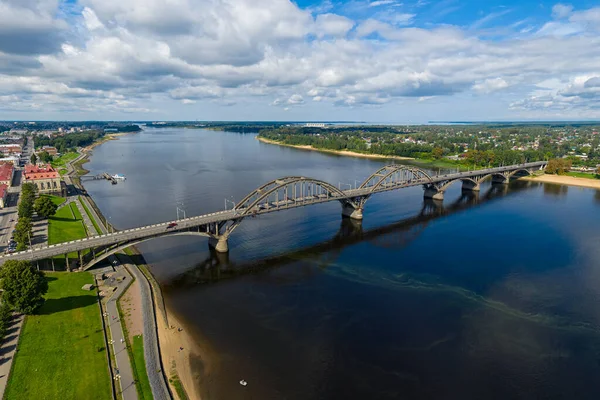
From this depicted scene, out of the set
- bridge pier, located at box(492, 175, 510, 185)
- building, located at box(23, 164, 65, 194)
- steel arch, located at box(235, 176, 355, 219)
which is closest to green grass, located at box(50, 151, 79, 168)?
building, located at box(23, 164, 65, 194)

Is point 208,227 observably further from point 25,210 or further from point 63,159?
point 63,159

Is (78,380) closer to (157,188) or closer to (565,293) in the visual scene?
(565,293)

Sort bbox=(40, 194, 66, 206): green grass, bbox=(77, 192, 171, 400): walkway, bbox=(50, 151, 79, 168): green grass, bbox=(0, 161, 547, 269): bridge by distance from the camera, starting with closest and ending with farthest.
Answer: bbox=(77, 192, 171, 400): walkway, bbox=(0, 161, 547, 269): bridge, bbox=(40, 194, 66, 206): green grass, bbox=(50, 151, 79, 168): green grass

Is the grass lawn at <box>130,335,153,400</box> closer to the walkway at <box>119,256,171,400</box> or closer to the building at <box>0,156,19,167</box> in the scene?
the walkway at <box>119,256,171,400</box>

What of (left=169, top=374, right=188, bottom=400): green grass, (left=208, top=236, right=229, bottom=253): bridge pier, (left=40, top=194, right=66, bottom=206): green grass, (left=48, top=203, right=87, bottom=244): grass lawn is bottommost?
(left=169, top=374, right=188, bottom=400): green grass

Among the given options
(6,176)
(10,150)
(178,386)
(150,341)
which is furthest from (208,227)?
(10,150)

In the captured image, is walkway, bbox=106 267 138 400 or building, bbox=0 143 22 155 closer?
walkway, bbox=106 267 138 400
